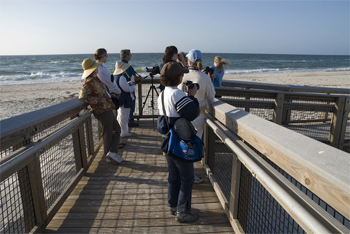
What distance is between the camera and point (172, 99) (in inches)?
86.3

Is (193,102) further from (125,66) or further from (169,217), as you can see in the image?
(125,66)

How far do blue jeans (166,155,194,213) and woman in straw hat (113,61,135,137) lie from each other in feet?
8.46

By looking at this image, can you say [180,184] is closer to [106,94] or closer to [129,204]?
[129,204]

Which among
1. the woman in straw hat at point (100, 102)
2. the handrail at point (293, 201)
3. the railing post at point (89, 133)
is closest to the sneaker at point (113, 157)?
A: the woman in straw hat at point (100, 102)

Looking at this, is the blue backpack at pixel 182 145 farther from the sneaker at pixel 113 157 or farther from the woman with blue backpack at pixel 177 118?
the sneaker at pixel 113 157

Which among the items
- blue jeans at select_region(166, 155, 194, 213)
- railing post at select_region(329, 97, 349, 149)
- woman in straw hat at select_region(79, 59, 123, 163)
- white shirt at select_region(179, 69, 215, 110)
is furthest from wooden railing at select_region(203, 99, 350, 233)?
railing post at select_region(329, 97, 349, 149)

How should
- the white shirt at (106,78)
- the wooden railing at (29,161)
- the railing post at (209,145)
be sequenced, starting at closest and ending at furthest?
the wooden railing at (29,161) → the railing post at (209,145) → the white shirt at (106,78)

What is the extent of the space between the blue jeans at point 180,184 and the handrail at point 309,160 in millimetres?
709

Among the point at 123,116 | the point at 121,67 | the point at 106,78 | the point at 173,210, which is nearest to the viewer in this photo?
the point at 173,210

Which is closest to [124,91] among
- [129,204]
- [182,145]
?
[129,204]

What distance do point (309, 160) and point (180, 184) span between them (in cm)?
161

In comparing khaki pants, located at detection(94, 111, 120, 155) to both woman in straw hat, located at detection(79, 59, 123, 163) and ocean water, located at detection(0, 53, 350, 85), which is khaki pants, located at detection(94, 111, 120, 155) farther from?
ocean water, located at detection(0, 53, 350, 85)

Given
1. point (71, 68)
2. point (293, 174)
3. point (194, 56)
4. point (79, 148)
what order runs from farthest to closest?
point (71, 68)
point (79, 148)
point (194, 56)
point (293, 174)

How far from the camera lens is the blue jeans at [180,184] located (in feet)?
7.53
